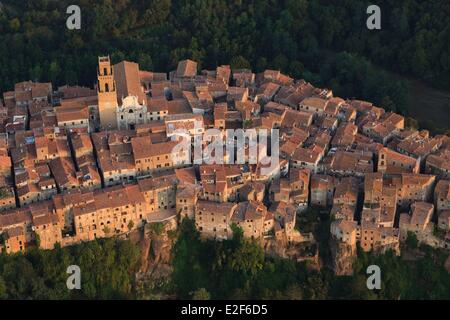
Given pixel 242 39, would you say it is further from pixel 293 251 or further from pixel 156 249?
pixel 156 249

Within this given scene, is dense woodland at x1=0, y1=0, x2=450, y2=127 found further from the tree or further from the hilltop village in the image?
the hilltop village

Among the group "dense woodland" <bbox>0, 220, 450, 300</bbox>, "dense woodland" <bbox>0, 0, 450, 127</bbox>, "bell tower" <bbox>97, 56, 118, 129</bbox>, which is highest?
"dense woodland" <bbox>0, 0, 450, 127</bbox>

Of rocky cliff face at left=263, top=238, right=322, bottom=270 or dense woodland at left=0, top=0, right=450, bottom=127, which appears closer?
rocky cliff face at left=263, top=238, right=322, bottom=270

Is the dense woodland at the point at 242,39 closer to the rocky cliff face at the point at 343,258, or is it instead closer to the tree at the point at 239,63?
the tree at the point at 239,63

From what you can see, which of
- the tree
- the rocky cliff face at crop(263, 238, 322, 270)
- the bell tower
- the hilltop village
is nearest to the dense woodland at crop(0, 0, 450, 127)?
the tree

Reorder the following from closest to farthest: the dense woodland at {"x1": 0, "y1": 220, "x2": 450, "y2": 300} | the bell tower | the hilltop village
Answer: the dense woodland at {"x1": 0, "y1": 220, "x2": 450, "y2": 300} < the hilltop village < the bell tower

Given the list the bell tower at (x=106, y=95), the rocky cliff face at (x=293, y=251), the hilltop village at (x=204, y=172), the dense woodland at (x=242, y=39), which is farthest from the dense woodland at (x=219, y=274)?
the dense woodland at (x=242, y=39)
